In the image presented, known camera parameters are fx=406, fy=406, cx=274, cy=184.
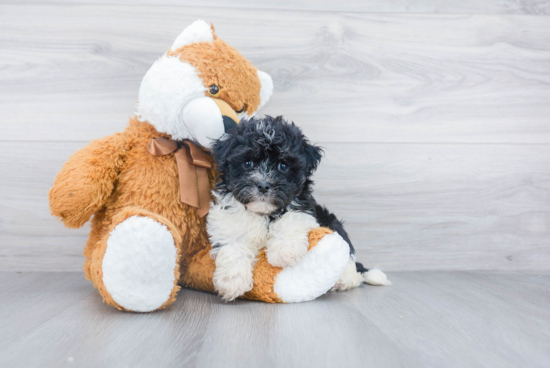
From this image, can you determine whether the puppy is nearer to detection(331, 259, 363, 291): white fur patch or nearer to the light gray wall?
detection(331, 259, 363, 291): white fur patch

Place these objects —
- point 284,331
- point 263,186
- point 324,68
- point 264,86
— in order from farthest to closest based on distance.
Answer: point 324,68 → point 264,86 → point 263,186 → point 284,331

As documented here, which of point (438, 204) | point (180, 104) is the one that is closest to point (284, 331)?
point (180, 104)

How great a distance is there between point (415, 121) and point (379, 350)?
0.87 m

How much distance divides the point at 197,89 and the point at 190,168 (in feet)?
0.60

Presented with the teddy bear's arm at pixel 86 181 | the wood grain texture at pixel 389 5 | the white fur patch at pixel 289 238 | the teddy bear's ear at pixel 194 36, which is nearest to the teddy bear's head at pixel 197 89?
the teddy bear's ear at pixel 194 36

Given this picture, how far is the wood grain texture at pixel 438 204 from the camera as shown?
1.30m

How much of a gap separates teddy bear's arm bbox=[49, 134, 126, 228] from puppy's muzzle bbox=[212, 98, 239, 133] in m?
0.25

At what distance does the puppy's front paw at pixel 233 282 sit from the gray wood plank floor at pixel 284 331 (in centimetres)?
3

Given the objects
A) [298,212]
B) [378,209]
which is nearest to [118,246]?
[298,212]

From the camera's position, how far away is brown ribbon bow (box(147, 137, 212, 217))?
0.94 m

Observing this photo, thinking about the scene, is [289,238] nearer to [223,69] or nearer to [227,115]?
[227,115]

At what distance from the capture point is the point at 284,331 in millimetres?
717

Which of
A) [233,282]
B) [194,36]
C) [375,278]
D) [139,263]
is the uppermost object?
[194,36]

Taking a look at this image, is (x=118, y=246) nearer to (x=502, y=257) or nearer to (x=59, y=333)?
(x=59, y=333)
